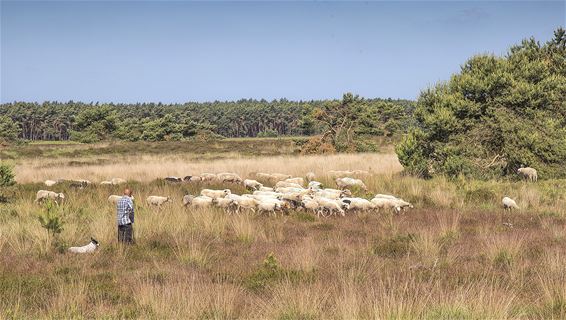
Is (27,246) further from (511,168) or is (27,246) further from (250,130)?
(250,130)

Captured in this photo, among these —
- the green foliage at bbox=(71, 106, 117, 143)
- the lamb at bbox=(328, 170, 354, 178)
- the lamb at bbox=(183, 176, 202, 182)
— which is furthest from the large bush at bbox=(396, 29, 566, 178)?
the green foliage at bbox=(71, 106, 117, 143)

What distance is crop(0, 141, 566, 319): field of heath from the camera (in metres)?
6.28

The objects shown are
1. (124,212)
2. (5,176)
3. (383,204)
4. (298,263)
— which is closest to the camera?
(298,263)

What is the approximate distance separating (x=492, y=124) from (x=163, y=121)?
2750 inches

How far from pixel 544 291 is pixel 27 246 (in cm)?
979

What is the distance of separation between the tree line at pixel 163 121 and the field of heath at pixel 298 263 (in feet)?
127

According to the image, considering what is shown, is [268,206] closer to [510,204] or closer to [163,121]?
[510,204]

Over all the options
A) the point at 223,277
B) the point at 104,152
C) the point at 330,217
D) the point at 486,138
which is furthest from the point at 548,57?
the point at 104,152

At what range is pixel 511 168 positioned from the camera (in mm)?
22641

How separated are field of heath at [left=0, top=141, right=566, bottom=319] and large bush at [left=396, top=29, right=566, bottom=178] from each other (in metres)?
4.42

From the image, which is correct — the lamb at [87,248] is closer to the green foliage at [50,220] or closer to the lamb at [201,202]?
the green foliage at [50,220]

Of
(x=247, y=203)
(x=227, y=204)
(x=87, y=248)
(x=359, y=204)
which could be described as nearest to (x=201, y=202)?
(x=227, y=204)

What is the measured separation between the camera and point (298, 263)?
8695 millimetres

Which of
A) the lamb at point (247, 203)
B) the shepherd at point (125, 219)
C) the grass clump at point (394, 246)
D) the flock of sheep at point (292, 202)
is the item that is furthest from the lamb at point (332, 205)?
the shepherd at point (125, 219)
